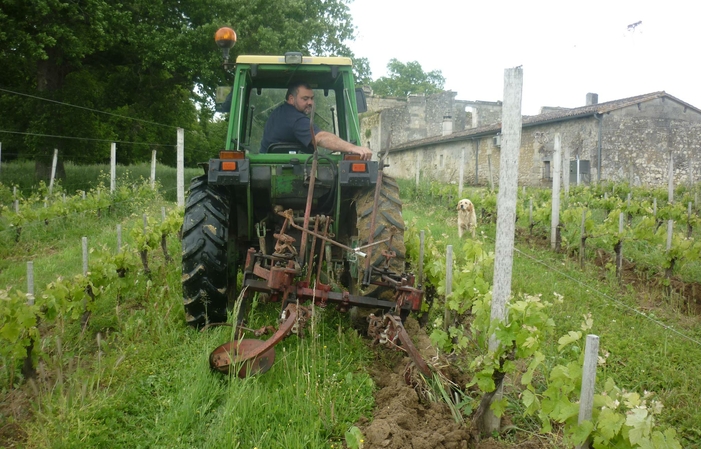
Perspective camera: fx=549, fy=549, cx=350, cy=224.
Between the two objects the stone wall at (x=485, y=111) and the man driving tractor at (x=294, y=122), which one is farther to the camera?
the stone wall at (x=485, y=111)

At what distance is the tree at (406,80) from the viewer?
54.6 meters

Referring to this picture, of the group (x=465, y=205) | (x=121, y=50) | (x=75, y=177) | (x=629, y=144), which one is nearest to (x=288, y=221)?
(x=465, y=205)

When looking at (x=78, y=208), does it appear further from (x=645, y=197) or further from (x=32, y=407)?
(x=645, y=197)

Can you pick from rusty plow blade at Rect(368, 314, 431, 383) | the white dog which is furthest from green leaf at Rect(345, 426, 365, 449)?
the white dog

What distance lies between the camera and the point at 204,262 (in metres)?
3.98

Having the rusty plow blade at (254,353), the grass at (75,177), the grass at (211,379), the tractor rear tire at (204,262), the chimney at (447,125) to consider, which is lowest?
the grass at (211,379)

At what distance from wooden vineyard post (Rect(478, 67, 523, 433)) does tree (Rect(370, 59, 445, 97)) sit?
5307 centimetres

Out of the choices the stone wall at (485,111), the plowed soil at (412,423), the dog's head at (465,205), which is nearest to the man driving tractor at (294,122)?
the plowed soil at (412,423)


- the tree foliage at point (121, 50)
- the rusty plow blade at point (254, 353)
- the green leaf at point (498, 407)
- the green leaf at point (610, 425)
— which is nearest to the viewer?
the green leaf at point (610, 425)

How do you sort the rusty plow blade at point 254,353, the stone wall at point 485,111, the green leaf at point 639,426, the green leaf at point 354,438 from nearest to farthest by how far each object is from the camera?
1. the green leaf at point 639,426
2. the green leaf at point 354,438
3. the rusty plow blade at point 254,353
4. the stone wall at point 485,111

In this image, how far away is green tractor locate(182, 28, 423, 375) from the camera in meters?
3.43

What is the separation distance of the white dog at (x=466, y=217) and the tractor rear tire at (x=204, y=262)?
5891mm

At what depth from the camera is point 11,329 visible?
325 centimetres

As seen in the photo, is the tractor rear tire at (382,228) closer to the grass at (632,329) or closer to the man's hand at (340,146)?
the man's hand at (340,146)
